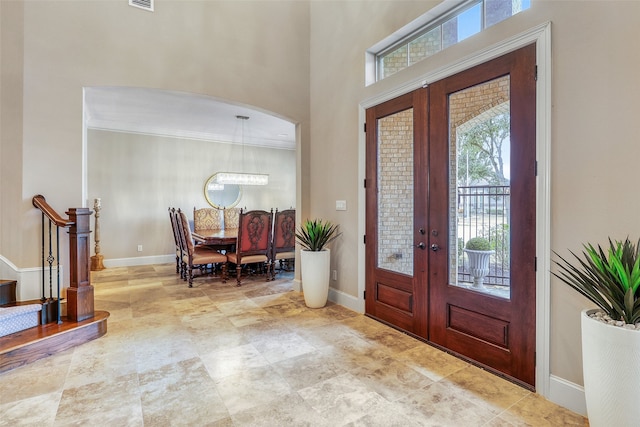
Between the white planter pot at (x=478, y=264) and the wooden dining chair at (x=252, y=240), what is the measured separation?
3.27 m

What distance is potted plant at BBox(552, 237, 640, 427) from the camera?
1428 mm

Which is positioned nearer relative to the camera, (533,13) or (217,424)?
(217,424)

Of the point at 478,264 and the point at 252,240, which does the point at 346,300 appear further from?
the point at 252,240

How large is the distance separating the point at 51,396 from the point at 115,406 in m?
0.48

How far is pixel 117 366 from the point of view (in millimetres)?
2418

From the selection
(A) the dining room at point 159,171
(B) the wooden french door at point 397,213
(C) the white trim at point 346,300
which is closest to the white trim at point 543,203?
(B) the wooden french door at point 397,213

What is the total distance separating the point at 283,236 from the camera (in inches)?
213

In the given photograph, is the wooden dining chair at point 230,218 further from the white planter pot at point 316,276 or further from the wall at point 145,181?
the white planter pot at point 316,276

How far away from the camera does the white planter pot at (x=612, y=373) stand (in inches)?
56.0

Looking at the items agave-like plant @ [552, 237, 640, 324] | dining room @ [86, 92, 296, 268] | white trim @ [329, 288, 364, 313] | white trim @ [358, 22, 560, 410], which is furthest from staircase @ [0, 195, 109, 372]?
agave-like plant @ [552, 237, 640, 324]

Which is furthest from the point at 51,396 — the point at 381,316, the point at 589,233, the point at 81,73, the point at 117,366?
the point at 589,233

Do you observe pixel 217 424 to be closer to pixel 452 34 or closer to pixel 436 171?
pixel 436 171

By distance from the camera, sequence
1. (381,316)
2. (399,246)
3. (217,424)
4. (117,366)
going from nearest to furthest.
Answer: (217,424), (117,366), (399,246), (381,316)

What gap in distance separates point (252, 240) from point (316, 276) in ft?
5.63
